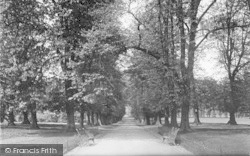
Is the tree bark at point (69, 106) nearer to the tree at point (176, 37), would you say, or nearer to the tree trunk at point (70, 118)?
the tree trunk at point (70, 118)

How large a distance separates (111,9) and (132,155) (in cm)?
1618

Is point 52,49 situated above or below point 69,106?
above

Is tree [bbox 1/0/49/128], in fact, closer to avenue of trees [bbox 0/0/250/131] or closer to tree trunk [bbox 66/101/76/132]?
avenue of trees [bbox 0/0/250/131]

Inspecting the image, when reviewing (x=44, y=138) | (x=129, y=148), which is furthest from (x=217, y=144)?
(x=44, y=138)

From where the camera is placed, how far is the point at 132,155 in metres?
14.0

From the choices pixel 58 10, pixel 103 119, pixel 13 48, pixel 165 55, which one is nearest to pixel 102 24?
pixel 58 10

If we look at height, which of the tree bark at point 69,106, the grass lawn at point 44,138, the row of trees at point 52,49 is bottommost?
the grass lawn at point 44,138

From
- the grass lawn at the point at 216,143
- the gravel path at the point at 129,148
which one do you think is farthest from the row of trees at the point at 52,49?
the grass lawn at the point at 216,143

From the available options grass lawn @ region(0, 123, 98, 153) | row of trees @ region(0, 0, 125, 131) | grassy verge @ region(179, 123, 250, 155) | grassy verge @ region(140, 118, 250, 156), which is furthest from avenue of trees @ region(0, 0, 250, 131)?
grassy verge @ region(179, 123, 250, 155)

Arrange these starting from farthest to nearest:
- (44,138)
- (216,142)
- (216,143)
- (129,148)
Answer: (44,138)
(216,142)
(216,143)
(129,148)

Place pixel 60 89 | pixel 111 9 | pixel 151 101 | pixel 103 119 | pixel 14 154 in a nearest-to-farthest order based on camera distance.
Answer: pixel 14 154 → pixel 111 9 → pixel 60 89 → pixel 151 101 → pixel 103 119

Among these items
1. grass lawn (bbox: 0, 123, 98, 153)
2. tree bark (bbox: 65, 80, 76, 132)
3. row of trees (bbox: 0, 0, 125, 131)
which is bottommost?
grass lawn (bbox: 0, 123, 98, 153)

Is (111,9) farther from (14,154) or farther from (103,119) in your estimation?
(103,119)

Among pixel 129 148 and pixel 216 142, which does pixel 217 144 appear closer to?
pixel 216 142
